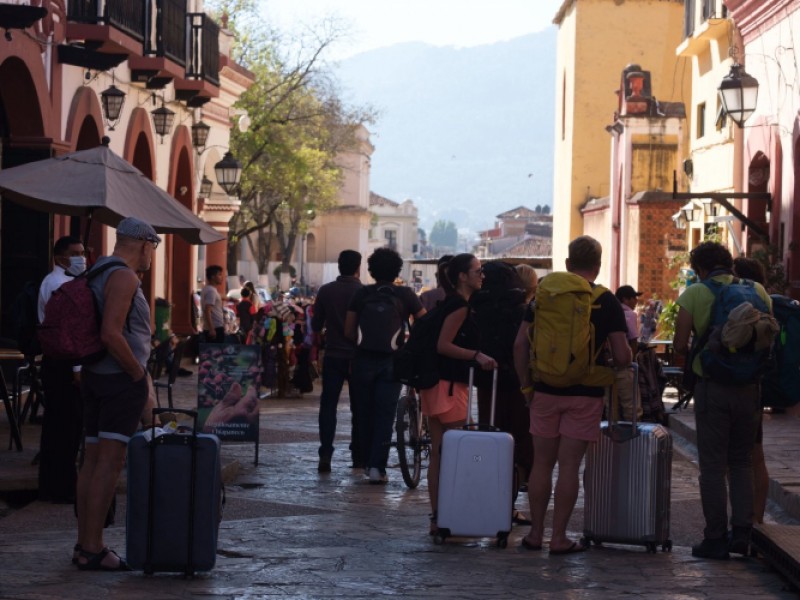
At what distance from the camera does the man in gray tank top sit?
7914 millimetres

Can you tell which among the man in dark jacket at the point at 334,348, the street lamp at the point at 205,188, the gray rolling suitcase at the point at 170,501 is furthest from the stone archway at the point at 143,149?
the gray rolling suitcase at the point at 170,501

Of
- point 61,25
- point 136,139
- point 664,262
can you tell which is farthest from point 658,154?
point 61,25

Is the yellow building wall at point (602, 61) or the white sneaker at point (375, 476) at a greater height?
the yellow building wall at point (602, 61)

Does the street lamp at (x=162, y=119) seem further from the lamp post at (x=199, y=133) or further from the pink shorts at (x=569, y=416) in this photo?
the pink shorts at (x=569, y=416)

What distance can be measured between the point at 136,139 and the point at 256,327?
145 inches

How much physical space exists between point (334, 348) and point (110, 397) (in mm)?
5049

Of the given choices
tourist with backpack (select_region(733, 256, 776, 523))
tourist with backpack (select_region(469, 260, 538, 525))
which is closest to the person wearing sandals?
tourist with backpack (select_region(469, 260, 538, 525))

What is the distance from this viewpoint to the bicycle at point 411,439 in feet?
39.0

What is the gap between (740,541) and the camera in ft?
29.7

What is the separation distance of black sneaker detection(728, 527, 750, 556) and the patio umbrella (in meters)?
4.99

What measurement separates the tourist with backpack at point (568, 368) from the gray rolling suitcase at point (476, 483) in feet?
0.57

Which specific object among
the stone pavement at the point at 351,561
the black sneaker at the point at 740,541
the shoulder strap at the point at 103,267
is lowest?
the stone pavement at the point at 351,561

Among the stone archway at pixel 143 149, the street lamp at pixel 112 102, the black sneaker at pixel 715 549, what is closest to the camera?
the black sneaker at pixel 715 549

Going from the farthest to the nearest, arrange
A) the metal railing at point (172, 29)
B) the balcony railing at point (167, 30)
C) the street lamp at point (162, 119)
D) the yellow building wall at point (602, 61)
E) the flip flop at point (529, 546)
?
the yellow building wall at point (602, 61), the street lamp at point (162, 119), the metal railing at point (172, 29), the balcony railing at point (167, 30), the flip flop at point (529, 546)
